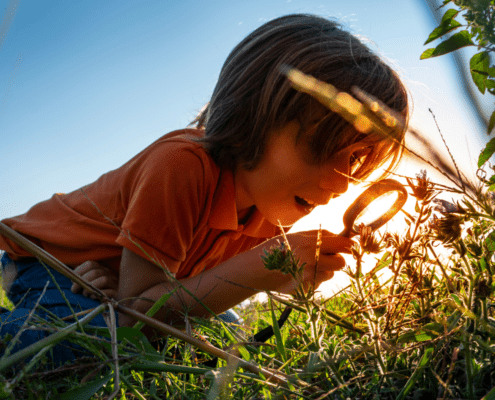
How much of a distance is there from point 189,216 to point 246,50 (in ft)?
2.57

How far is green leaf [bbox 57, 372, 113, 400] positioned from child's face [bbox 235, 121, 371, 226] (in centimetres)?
104

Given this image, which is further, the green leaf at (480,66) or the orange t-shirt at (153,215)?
the orange t-shirt at (153,215)

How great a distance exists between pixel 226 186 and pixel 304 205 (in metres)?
0.32

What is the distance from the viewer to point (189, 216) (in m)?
1.39

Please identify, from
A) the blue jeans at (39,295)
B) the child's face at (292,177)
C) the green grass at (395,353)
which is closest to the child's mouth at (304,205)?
the child's face at (292,177)

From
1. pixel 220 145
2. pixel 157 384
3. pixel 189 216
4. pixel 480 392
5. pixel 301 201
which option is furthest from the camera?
pixel 220 145

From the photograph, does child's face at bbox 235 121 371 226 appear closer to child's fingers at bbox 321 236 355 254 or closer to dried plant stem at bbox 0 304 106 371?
child's fingers at bbox 321 236 355 254

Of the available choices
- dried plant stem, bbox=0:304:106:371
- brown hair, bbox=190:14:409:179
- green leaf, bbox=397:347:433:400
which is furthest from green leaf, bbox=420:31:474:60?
brown hair, bbox=190:14:409:179

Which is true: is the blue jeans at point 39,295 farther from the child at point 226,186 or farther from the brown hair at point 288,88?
the brown hair at point 288,88

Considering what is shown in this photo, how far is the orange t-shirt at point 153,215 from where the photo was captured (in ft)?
4.34

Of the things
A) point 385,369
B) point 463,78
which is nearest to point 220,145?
point 385,369

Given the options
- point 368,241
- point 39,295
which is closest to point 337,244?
point 368,241

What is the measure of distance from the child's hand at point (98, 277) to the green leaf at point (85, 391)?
Answer: 896mm

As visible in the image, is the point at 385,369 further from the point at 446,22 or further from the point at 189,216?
the point at 189,216
